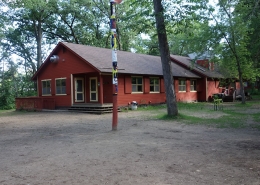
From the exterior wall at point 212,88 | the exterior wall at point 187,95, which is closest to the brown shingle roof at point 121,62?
the exterior wall at point 187,95

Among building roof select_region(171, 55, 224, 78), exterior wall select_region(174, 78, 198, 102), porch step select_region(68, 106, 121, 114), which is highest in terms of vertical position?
building roof select_region(171, 55, 224, 78)

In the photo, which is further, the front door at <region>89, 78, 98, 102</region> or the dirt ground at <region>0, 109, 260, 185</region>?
the front door at <region>89, 78, 98, 102</region>

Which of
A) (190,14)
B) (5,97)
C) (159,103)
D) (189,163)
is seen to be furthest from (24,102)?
(189,163)

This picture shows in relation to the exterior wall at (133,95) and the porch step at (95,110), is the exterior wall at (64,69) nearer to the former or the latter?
the porch step at (95,110)

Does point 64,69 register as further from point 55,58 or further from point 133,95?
point 133,95

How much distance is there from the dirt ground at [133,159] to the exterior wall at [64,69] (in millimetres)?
10722

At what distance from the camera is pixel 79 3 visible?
→ 111 feet

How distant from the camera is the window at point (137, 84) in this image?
20.6m

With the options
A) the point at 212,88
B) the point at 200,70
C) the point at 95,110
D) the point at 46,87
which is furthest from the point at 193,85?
the point at 46,87

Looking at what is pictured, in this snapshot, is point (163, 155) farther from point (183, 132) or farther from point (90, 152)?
point (183, 132)

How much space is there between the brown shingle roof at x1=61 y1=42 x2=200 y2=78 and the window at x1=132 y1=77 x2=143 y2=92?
77cm

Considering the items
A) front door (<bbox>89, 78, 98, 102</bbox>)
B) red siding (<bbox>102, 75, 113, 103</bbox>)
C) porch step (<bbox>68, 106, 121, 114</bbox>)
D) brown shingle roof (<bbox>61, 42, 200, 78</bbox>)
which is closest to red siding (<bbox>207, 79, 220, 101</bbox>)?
brown shingle roof (<bbox>61, 42, 200, 78</bbox>)

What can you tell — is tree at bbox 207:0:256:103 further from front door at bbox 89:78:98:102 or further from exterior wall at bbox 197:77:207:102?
front door at bbox 89:78:98:102

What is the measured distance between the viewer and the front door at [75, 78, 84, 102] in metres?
20.2
